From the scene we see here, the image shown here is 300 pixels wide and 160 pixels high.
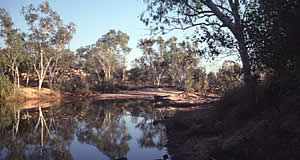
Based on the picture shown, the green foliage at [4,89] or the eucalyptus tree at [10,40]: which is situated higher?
the eucalyptus tree at [10,40]

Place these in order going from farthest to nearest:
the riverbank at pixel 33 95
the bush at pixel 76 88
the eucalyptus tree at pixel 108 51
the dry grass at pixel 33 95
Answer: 1. the eucalyptus tree at pixel 108 51
2. the bush at pixel 76 88
3. the dry grass at pixel 33 95
4. the riverbank at pixel 33 95

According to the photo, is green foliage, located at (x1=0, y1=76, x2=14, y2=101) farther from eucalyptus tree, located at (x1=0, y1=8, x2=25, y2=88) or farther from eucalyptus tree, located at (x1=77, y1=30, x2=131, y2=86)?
eucalyptus tree, located at (x1=77, y1=30, x2=131, y2=86)

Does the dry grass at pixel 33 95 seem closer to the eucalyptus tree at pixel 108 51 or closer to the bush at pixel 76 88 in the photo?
the bush at pixel 76 88

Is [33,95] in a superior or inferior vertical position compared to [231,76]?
inferior

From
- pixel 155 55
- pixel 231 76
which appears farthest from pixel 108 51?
pixel 231 76

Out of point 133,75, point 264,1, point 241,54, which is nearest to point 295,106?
point 241,54

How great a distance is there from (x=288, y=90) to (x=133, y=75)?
2089 inches

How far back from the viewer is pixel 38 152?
5.76 m

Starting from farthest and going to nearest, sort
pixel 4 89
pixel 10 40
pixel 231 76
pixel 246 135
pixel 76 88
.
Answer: pixel 76 88
pixel 10 40
pixel 4 89
pixel 231 76
pixel 246 135

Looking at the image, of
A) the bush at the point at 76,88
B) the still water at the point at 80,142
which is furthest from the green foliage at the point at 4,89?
the still water at the point at 80,142

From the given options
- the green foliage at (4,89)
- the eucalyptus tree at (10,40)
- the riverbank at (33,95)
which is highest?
the eucalyptus tree at (10,40)

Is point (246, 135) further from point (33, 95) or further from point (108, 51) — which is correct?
point (108, 51)

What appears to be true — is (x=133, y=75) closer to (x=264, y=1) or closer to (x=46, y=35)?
(x=46, y=35)

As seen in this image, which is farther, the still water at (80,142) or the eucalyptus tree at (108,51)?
the eucalyptus tree at (108,51)
